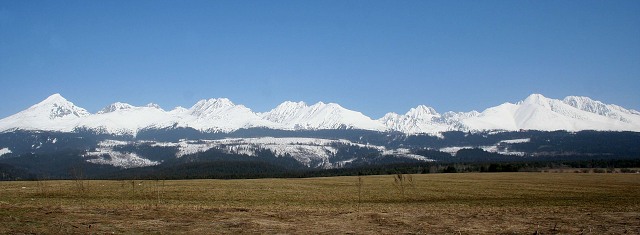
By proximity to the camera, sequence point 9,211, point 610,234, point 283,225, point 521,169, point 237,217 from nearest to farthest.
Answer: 1. point 610,234
2. point 283,225
3. point 237,217
4. point 9,211
5. point 521,169

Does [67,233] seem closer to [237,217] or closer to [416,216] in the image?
[237,217]

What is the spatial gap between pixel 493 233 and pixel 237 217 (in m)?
16.5

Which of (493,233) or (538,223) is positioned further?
(538,223)

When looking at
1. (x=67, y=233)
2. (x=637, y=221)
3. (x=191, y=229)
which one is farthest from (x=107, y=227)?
(x=637, y=221)

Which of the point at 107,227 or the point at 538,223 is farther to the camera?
the point at 538,223

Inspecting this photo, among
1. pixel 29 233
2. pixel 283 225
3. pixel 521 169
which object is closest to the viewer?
pixel 29 233

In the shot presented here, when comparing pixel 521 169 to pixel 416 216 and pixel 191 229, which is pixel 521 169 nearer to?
pixel 416 216

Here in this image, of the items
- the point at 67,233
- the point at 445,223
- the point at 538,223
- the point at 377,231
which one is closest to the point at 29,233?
the point at 67,233

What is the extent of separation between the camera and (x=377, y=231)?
2700 cm

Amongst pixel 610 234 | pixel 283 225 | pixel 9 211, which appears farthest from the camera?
pixel 9 211

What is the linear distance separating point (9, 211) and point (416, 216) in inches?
1161

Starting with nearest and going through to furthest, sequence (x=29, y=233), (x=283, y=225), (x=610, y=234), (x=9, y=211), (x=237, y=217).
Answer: (x=29, y=233)
(x=610, y=234)
(x=283, y=225)
(x=237, y=217)
(x=9, y=211)

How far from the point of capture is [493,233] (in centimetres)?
2606

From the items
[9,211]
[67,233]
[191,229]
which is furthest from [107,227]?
[9,211]
